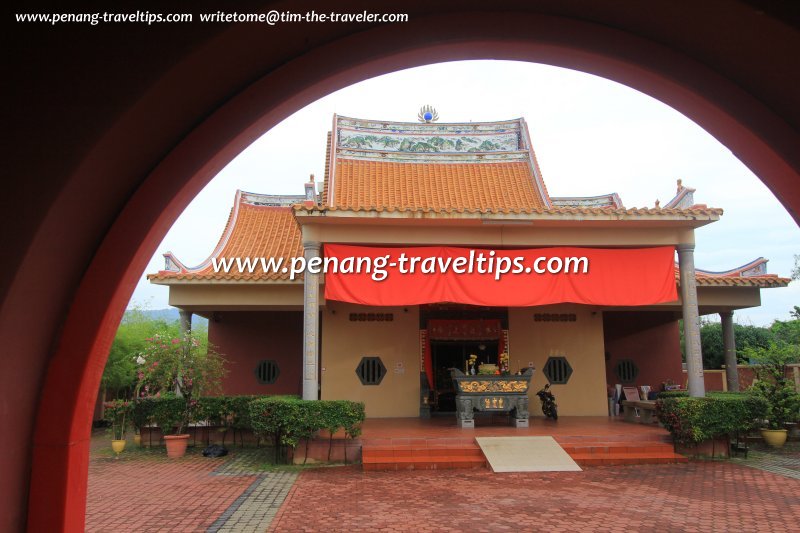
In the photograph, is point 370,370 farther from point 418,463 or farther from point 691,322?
point 691,322

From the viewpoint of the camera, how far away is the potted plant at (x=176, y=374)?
11578 mm

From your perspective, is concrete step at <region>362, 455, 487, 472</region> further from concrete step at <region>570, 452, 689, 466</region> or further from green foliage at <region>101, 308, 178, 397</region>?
green foliage at <region>101, 308, 178, 397</region>

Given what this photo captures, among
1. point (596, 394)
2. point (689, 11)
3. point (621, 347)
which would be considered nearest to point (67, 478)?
point (689, 11)

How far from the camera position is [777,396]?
37.6ft

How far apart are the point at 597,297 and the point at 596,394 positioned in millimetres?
3581

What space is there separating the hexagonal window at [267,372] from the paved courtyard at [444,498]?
4799mm

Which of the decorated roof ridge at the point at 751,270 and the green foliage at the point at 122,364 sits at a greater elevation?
the decorated roof ridge at the point at 751,270

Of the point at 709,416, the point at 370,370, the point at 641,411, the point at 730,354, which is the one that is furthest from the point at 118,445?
the point at 730,354

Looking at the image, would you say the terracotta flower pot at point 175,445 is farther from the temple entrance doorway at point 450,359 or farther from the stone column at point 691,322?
the stone column at point 691,322

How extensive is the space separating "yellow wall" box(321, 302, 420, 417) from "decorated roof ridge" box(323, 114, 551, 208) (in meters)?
3.28

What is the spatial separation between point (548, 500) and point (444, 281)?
464cm

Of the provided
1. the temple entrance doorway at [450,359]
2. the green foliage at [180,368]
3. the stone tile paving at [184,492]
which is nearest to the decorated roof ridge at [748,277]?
the temple entrance doorway at [450,359]

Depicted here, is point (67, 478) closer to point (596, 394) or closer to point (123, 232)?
point (123, 232)

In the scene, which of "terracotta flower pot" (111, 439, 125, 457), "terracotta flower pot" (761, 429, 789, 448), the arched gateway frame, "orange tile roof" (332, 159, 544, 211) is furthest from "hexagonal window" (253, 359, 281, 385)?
the arched gateway frame
